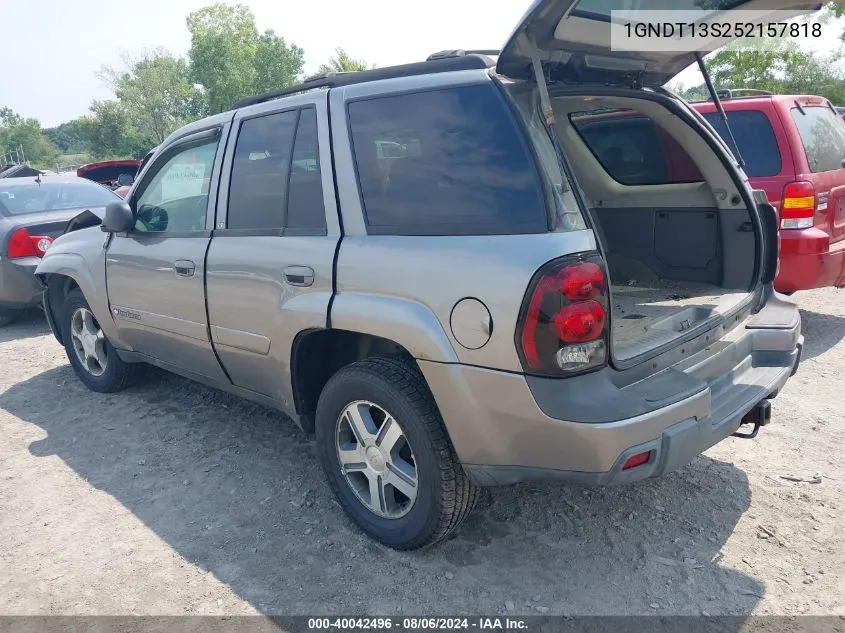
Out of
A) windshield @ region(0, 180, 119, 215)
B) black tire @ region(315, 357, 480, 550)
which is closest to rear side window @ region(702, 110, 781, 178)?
black tire @ region(315, 357, 480, 550)

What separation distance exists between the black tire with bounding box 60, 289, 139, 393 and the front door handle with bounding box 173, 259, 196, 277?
4.58 ft

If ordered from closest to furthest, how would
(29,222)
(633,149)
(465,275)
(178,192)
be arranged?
1. (465,275)
2. (178,192)
3. (633,149)
4. (29,222)

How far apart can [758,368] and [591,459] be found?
1295 millimetres

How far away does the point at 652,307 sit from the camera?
3297mm

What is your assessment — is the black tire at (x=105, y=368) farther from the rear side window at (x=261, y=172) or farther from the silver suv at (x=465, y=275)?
the rear side window at (x=261, y=172)

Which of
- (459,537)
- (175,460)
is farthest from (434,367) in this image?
(175,460)

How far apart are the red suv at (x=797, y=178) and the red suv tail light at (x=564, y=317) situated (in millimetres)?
3429

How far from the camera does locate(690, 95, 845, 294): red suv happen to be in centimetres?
493

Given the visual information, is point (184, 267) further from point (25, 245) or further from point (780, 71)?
point (780, 71)

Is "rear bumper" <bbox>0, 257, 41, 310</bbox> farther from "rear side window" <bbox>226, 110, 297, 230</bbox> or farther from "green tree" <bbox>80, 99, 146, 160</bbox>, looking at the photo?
"green tree" <bbox>80, 99, 146, 160</bbox>

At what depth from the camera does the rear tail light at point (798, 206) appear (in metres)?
4.93

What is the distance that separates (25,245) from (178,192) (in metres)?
3.94

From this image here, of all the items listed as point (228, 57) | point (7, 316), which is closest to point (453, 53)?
point (7, 316)

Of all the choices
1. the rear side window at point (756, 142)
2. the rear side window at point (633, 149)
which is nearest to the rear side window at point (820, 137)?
the rear side window at point (756, 142)
